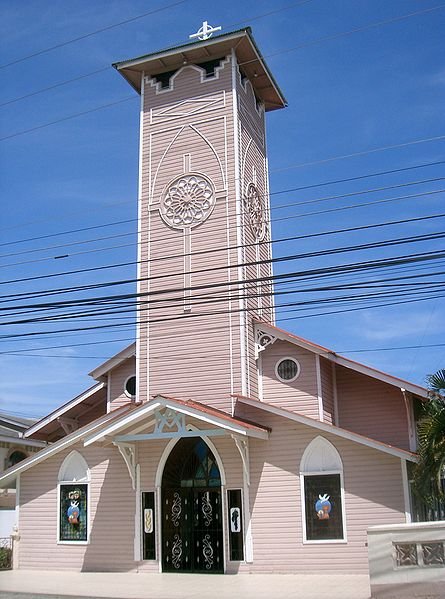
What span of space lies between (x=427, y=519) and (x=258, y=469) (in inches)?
178

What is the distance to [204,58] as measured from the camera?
2461 centimetres

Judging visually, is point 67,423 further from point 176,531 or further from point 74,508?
point 176,531

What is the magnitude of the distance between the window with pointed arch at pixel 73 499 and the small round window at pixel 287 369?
20.6ft

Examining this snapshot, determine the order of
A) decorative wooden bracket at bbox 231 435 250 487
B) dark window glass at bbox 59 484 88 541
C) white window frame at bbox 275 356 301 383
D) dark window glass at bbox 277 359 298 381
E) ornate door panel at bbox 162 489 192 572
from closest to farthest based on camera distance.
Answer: decorative wooden bracket at bbox 231 435 250 487, ornate door panel at bbox 162 489 192 572, dark window glass at bbox 59 484 88 541, white window frame at bbox 275 356 301 383, dark window glass at bbox 277 359 298 381

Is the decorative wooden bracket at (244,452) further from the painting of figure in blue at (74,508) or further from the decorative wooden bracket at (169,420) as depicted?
the painting of figure in blue at (74,508)

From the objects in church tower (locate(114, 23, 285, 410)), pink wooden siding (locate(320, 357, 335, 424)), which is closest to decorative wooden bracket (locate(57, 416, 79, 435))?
church tower (locate(114, 23, 285, 410))

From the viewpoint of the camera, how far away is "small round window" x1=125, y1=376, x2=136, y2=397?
76.6 ft

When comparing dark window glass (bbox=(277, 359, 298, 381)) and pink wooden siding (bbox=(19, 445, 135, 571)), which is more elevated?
dark window glass (bbox=(277, 359, 298, 381))

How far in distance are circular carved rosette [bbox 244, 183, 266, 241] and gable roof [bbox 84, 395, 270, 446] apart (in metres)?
6.68

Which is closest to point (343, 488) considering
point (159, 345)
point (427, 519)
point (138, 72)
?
point (427, 519)

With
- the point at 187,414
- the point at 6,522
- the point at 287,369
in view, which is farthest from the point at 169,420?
the point at 6,522

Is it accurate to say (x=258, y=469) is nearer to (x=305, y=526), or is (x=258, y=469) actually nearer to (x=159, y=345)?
(x=305, y=526)

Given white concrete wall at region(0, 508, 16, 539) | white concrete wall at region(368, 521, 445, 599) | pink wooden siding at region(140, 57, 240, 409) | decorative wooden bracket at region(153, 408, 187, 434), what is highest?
pink wooden siding at region(140, 57, 240, 409)

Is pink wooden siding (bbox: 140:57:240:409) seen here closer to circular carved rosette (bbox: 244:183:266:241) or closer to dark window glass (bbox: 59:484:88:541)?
circular carved rosette (bbox: 244:183:266:241)
